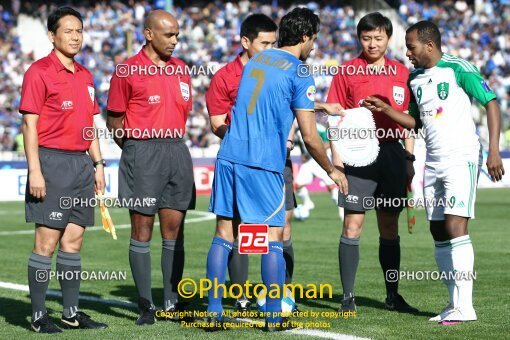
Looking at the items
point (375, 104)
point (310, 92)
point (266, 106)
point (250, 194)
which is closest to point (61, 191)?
point (250, 194)

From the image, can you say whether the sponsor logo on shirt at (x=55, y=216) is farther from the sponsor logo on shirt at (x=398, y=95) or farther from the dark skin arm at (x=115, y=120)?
the sponsor logo on shirt at (x=398, y=95)

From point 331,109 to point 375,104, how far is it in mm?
403

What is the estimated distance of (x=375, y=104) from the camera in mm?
8070

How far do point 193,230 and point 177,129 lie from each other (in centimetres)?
979

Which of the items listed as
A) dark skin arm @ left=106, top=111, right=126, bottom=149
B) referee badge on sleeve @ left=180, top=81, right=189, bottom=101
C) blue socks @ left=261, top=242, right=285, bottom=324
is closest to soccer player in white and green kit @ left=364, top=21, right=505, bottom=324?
blue socks @ left=261, top=242, right=285, bottom=324

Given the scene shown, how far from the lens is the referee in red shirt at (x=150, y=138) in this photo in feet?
26.9

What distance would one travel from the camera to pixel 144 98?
822 cm

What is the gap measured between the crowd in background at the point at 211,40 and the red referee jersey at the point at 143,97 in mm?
21630

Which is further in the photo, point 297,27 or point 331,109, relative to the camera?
point 331,109

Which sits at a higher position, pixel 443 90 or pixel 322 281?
pixel 443 90

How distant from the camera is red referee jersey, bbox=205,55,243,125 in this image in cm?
893

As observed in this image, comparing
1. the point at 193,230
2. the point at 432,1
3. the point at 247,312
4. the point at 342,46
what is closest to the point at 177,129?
the point at 247,312

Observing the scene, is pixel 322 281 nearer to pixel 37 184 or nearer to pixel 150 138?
pixel 150 138

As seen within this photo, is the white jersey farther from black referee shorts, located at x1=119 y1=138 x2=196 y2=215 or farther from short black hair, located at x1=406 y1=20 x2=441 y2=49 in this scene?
black referee shorts, located at x1=119 y1=138 x2=196 y2=215
